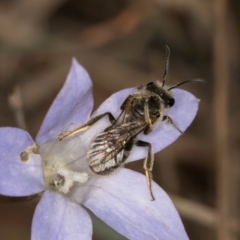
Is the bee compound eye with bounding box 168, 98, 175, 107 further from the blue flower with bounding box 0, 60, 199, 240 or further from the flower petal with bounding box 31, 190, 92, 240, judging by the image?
the flower petal with bounding box 31, 190, 92, 240

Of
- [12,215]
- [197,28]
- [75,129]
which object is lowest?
[12,215]

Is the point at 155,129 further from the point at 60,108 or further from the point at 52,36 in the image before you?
the point at 52,36

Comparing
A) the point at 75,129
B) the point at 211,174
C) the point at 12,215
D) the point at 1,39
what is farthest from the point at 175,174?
the point at 75,129

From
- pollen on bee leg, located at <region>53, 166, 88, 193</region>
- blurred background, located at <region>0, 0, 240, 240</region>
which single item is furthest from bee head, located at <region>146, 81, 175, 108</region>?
blurred background, located at <region>0, 0, 240, 240</region>

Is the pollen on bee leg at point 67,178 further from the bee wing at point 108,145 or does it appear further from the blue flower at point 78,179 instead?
the bee wing at point 108,145

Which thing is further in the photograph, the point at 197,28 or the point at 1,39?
the point at 197,28

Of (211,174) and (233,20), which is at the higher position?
(233,20)

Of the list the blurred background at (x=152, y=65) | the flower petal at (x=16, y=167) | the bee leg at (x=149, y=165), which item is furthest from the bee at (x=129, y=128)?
the blurred background at (x=152, y=65)
